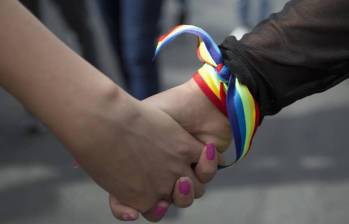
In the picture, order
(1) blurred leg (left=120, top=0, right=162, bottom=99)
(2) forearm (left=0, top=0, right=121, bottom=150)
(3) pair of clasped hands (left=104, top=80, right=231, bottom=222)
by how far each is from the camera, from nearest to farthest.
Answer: (2) forearm (left=0, top=0, right=121, bottom=150)
(3) pair of clasped hands (left=104, top=80, right=231, bottom=222)
(1) blurred leg (left=120, top=0, right=162, bottom=99)

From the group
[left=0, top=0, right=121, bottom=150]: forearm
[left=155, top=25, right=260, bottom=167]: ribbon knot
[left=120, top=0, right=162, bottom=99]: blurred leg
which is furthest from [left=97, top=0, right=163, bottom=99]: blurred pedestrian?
[left=0, top=0, right=121, bottom=150]: forearm

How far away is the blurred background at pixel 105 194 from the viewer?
56.1 inches

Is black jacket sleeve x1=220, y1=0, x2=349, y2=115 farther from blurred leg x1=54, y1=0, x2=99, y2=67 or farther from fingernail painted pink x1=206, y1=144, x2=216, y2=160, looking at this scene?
blurred leg x1=54, y1=0, x2=99, y2=67

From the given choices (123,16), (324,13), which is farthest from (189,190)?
(123,16)

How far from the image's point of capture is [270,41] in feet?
2.83

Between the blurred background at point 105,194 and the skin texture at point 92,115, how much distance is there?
1.91ft

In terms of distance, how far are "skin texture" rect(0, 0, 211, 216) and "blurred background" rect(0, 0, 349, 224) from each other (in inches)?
22.9

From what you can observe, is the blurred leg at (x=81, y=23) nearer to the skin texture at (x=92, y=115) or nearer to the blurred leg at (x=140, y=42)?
the blurred leg at (x=140, y=42)

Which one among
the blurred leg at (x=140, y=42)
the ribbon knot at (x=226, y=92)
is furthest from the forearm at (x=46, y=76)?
the blurred leg at (x=140, y=42)

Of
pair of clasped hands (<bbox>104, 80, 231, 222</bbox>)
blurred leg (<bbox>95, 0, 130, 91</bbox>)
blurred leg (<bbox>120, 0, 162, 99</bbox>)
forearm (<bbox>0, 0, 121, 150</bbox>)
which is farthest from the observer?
blurred leg (<bbox>95, 0, 130, 91</bbox>)

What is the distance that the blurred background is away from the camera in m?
1.43

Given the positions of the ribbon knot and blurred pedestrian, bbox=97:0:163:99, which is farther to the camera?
blurred pedestrian, bbox=97:0:163:99

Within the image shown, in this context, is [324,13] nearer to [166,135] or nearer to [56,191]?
[166,135]

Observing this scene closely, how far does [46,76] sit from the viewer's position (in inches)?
28.1
